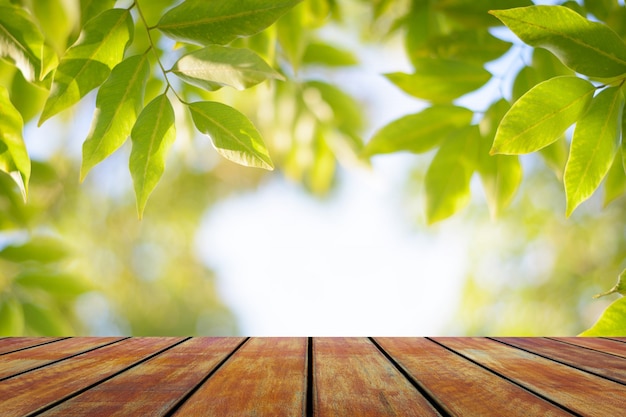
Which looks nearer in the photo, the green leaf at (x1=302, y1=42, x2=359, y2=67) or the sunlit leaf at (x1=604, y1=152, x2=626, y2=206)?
the sunlit leaf at (x1=604, y1=152, x2=626, y2=206)

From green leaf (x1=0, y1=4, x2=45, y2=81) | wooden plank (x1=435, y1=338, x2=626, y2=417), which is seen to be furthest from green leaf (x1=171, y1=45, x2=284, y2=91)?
wooden plank (x1=435, y1=338, x2=626, y2=417)

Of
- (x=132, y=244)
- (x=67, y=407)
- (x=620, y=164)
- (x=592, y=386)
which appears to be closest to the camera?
(x=67, y=407)

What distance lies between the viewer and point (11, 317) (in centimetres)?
113

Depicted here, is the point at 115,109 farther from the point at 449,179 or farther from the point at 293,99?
the point at 293,99

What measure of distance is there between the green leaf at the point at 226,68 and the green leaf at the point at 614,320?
1.66ft

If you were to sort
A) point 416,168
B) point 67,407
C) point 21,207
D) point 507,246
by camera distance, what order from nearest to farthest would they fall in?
point 67,407
point 21,207
point 507,246
point 416,168

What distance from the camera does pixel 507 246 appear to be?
3.44 metres

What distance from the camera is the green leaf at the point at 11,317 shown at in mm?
1115

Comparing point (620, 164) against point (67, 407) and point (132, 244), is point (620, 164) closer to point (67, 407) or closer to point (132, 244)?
point (67, 407)

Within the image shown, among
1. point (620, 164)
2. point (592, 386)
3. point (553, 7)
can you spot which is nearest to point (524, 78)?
point (620, 164)

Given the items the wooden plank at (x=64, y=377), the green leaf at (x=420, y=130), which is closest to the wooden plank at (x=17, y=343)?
the wooden plank at (x=64, y=377)

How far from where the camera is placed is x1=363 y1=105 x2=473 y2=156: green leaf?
93 centimetres

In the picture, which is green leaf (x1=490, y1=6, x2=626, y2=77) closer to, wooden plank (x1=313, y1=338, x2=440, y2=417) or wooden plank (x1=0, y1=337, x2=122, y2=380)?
wooden plank (x1=313, y1=338, x2=440, y2=417)

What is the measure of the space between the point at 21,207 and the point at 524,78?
0.92m
